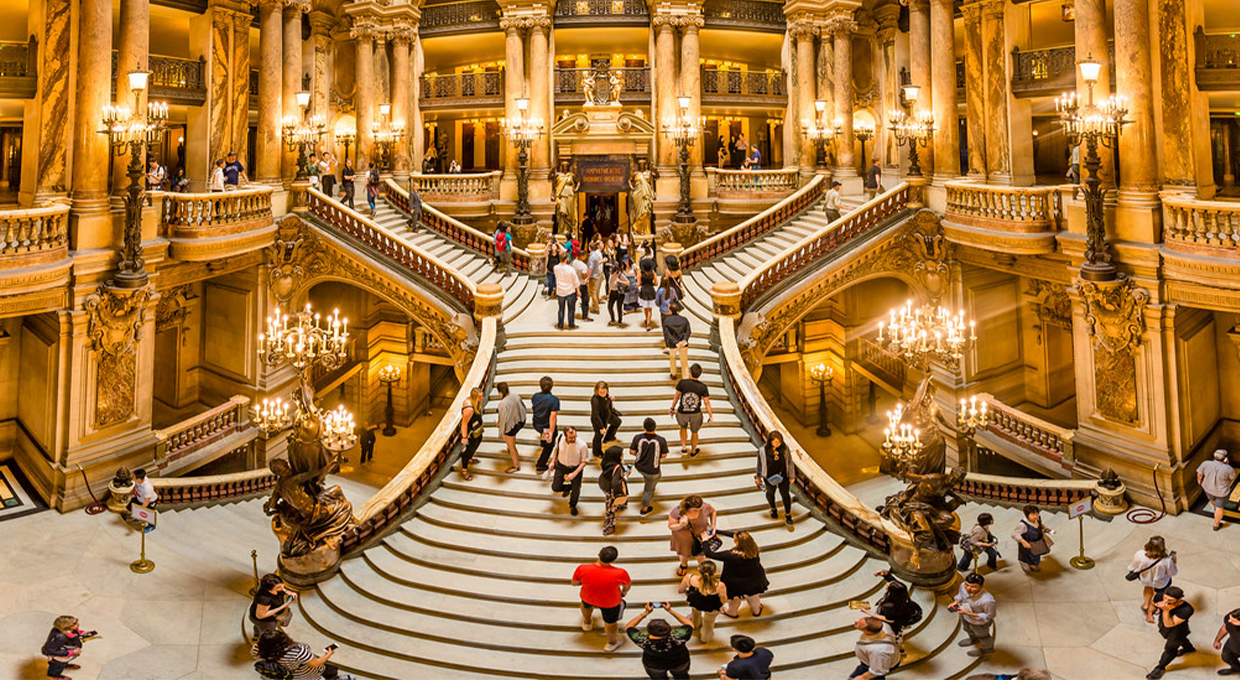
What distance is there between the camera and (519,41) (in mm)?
29297

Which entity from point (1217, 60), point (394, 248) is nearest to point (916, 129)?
point (1217, 60)

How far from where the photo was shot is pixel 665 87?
28812 mm

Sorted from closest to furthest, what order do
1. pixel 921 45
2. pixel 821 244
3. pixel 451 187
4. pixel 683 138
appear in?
pixel 821 244, pixel 921 45, pixel 683 138, pixel 451 187

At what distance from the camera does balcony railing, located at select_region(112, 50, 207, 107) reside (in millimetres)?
21094

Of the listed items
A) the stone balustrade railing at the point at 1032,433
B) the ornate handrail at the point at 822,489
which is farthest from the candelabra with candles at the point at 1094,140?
the ornate handrail at the point at 822,489

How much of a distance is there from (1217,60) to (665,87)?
16.1 meters

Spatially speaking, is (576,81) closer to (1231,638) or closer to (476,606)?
(476,606)

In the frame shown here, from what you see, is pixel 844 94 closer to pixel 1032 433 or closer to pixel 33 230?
pixel 1032 433

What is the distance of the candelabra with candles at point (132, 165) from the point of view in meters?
15.2

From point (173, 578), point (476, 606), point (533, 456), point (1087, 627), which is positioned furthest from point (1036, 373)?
point (173, 578)

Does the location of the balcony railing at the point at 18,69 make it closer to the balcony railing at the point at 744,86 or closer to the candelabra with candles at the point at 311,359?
the candelabra with candles at the point at 311,359

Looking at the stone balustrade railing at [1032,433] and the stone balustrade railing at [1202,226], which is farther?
the stone balustrade railing at [1032,433]

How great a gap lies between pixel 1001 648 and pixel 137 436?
14.9 meters

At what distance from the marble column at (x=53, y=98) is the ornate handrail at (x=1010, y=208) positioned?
18.2 metres
